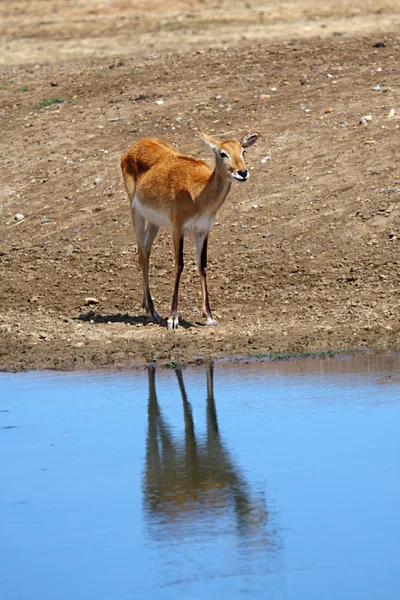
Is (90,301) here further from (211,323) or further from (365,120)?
(365,120)

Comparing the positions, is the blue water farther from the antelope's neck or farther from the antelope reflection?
the antelope's neck

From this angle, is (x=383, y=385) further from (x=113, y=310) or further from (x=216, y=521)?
(x=113, y=310)

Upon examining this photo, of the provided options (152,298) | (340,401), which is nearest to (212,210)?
(152,298)

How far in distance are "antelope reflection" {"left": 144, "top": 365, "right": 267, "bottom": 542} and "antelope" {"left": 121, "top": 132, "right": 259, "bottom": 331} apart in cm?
324

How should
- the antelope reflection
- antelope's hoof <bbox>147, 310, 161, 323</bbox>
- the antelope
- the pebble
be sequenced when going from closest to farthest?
the antelope reflection < the antelope < antelope's hoof <bbox>147, 310, 161, 323</bbox> < the pebble

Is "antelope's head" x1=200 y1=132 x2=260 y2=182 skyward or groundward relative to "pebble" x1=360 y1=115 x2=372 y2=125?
groundward

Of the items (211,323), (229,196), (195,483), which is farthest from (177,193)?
(195,483)

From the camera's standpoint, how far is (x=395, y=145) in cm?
1454

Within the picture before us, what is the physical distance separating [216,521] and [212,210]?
5.56 metres

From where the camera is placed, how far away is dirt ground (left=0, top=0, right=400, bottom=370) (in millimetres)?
11148

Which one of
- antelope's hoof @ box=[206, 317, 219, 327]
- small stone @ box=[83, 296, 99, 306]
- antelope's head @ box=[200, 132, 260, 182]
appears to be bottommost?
antelope's hoof @ box=[206, 317, 219, 327]

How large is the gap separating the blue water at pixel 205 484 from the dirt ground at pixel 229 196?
3.96 feet

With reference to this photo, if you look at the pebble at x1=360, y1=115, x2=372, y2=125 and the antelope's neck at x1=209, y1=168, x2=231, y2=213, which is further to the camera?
the pebble at x1=360, y1=115, x2=372, y2=125

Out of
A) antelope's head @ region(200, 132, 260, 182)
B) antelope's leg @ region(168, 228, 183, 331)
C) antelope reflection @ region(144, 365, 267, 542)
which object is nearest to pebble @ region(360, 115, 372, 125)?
antelope's head @ region(200, 132, 260, 182)
